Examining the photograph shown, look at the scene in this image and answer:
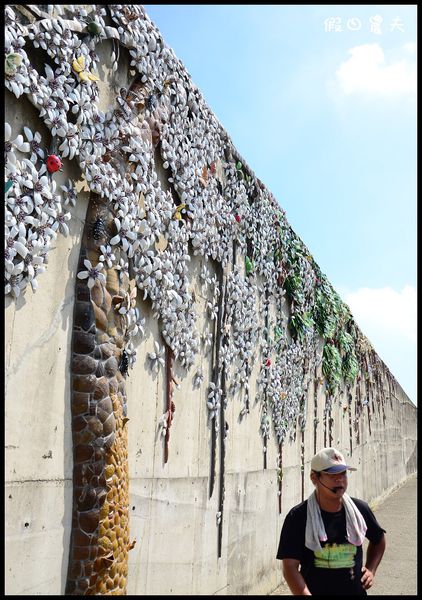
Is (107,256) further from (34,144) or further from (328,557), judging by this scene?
(328,557)

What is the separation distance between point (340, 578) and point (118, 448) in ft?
4.04

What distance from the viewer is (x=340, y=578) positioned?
294 cm

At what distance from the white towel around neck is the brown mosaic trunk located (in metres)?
0.97

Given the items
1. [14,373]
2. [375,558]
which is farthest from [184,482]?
[14,373]

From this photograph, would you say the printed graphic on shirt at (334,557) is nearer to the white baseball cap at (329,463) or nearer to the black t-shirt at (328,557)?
the black t-shirt at (328,557)

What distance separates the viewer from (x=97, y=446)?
10.4 ft

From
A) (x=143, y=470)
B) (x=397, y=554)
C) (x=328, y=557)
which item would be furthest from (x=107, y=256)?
(x=397, y=554)

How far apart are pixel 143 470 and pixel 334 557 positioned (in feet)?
4.21

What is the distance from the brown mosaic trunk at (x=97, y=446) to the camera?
3104 millimetres

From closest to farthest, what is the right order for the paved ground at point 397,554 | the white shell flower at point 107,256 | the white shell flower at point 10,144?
1. the white shell flower at point 10,144
2. the white shell flower at point 107,256
3. the paved ground at point 397,554

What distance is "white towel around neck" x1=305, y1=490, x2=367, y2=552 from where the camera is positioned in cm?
294

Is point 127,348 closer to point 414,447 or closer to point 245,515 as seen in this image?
point 245,515

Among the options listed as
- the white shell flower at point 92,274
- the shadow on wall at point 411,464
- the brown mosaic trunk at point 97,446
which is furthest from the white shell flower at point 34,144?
the shadow on wall at point 411,464

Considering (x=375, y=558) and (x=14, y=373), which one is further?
(x=375, y=558)
